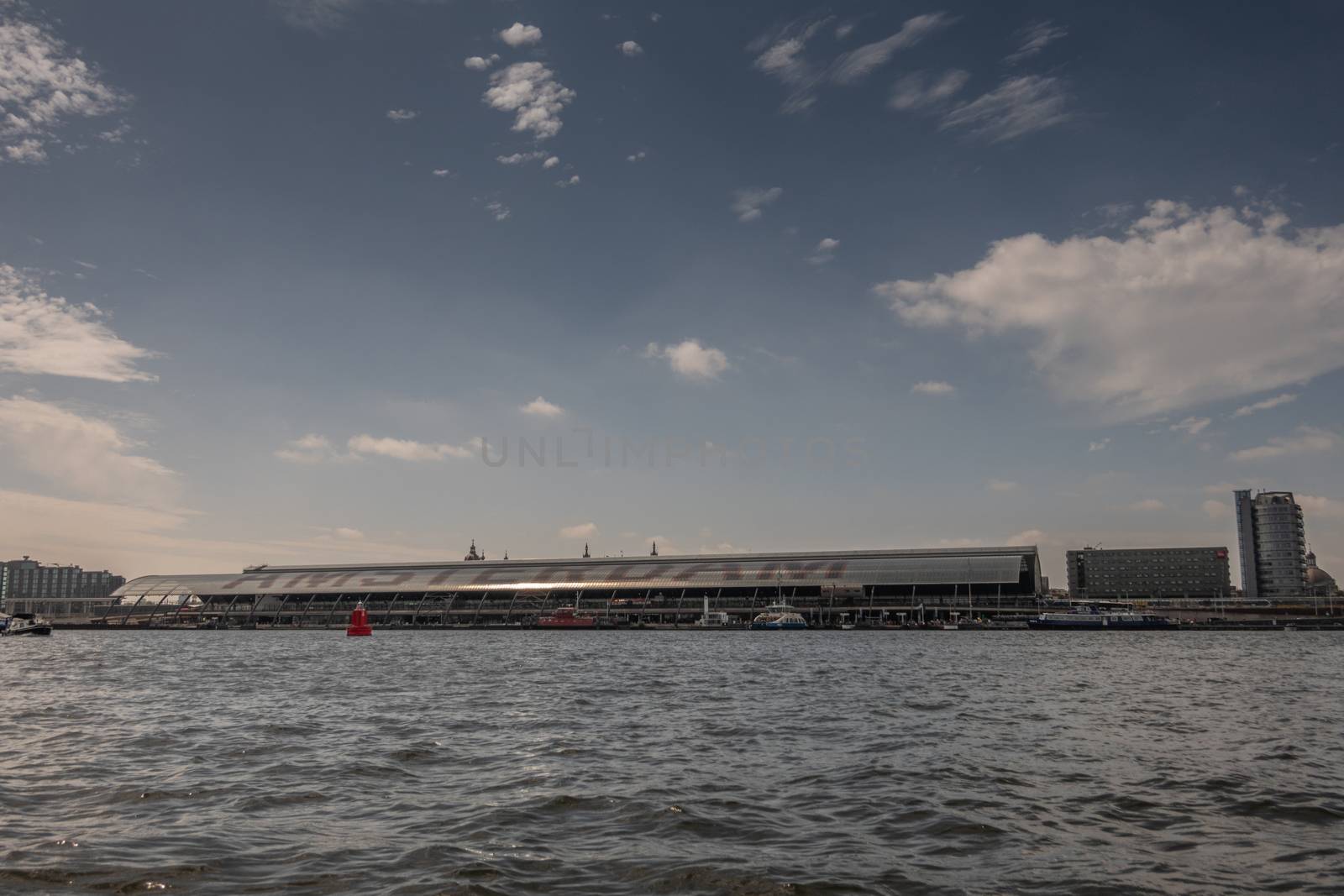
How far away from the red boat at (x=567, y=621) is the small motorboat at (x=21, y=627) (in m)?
86.4

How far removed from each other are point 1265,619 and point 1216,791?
195m

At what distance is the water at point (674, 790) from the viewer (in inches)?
627

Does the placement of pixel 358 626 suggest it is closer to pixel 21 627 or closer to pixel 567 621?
pixel 567 621

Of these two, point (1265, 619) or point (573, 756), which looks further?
point (1265, 619)

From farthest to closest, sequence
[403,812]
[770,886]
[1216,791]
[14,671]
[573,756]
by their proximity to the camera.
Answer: [14,671]
[573,756]
[1216,791]
[403,812]
[770,886]

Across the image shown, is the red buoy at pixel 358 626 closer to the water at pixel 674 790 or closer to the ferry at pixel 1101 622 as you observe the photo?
the water at pixel 674 790

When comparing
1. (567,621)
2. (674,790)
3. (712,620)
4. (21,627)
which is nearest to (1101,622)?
(712,620)

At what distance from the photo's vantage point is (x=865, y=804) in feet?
69.0

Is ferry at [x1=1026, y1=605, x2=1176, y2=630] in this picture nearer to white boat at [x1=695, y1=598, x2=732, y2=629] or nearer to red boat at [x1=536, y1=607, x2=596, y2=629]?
white boat at [x1=695, y1=598, x2=732, y2=629]

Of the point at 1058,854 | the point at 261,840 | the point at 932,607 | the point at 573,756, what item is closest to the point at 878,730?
the point at 573,756

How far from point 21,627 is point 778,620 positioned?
414 feet

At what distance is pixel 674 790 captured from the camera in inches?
891

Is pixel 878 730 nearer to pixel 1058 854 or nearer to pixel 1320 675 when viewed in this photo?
pixel 1058 854

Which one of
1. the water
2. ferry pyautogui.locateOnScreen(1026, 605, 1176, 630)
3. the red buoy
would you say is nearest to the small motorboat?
the red buoy
